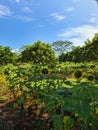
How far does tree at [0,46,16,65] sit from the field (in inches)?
1795

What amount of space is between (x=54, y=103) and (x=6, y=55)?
5198cm

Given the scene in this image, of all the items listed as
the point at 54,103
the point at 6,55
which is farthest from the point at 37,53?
the point at 54,103

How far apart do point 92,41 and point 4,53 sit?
763 inches

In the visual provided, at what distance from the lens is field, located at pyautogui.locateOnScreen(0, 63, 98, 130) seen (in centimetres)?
236

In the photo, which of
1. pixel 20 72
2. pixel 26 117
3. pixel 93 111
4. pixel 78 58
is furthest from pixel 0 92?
pixel 78 58

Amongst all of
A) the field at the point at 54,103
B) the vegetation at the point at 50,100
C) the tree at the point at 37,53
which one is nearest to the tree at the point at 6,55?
the tree at the point at 37,53

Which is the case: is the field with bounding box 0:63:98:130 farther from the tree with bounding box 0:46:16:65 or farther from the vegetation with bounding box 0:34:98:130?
the tree with bounding box 0:46:16:65

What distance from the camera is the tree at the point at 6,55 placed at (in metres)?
53.1

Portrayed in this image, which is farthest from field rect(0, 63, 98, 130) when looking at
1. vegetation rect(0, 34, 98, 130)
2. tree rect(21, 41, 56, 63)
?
tree rect(21, 41, 56, 63)

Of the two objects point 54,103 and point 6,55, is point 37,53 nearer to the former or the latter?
point 6,55

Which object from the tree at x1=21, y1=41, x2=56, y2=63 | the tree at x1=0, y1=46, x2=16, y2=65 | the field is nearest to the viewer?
the field

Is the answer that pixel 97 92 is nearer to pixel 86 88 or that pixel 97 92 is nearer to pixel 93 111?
pixel 86 88

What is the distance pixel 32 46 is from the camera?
54.1 metres

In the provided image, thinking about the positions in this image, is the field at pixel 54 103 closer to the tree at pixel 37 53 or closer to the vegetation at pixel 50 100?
the vegetation at pixel 50 100
